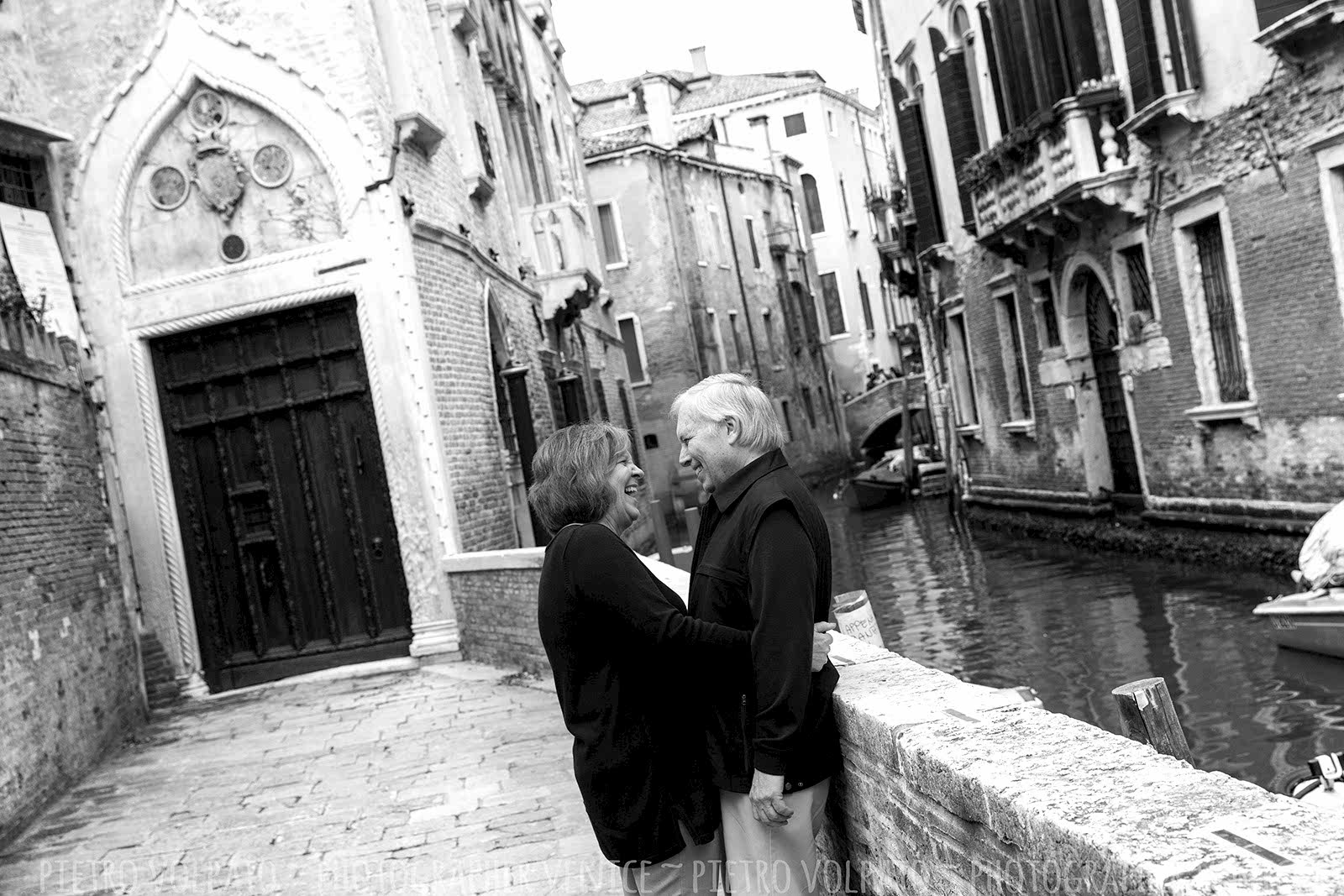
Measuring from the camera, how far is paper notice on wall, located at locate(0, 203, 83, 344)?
35.0 feet

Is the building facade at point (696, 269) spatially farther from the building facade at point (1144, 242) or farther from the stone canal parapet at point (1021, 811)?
the stone canal parapet at point (1021, 811)

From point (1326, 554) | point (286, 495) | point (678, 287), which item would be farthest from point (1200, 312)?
point (678, 287)

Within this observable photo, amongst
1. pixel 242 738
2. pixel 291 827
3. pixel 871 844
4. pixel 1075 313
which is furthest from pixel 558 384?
pixel 871 844

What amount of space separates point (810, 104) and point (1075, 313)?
1462 inches

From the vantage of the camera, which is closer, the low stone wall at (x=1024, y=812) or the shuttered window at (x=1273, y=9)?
the low stone wall at (x=1024, y=812)

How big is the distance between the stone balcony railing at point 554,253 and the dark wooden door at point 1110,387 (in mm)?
6397

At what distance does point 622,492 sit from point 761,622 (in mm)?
538

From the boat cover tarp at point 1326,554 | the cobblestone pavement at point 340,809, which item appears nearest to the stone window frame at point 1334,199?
the boat cover tarp at point 1326,554

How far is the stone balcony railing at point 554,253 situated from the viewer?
58.5 ft

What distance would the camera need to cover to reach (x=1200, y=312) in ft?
45.0

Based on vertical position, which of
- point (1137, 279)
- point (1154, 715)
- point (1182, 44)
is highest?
point (1182, 44)

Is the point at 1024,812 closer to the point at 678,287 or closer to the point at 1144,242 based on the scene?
the point at 1144,242

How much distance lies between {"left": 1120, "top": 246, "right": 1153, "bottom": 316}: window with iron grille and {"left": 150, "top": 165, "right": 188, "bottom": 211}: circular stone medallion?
9658 mm

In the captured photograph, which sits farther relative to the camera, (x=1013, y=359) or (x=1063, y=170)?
(x=1013, y=359)
